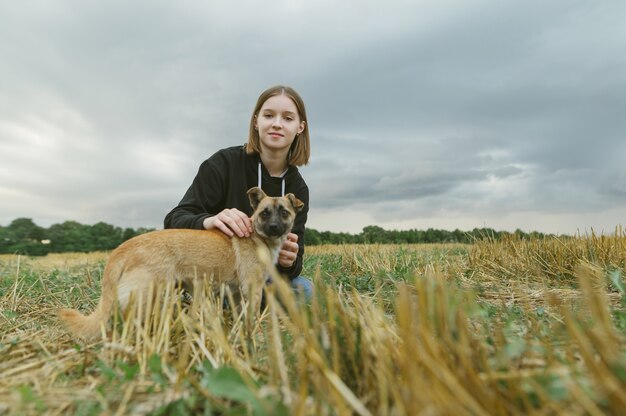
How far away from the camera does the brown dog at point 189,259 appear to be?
3.50 m

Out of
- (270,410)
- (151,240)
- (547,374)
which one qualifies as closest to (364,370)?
(270,410)

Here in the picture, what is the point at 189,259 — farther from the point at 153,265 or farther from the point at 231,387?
the point at 231,387

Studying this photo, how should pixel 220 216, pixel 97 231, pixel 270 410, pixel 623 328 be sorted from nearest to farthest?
pixel 270 410, pixel 623 328, pixel 220 216, pixel 97 231

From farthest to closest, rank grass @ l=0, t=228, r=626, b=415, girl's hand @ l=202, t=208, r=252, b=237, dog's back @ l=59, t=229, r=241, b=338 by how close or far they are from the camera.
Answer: girl's hand @ l=202, t=208, r=252, b=237 → dog's back @ l=59, t=229, r=241, b=338 → grass @ l=0, t=228, r=626, b=415

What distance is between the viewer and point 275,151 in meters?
5.54

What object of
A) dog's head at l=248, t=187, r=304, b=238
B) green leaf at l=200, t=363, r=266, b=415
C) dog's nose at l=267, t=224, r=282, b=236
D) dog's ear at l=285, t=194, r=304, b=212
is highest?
dog's ear at l=285, t=194, r=304, b=212

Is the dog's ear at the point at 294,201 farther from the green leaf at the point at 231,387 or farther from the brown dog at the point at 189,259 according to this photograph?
the green leaf at the point at 231,387

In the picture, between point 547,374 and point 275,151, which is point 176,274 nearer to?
point 275,151

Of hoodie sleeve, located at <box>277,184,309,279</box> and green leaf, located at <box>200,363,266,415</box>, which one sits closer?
green leaf, located at <box>200,363,266,415</box>

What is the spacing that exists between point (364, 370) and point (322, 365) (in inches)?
10.7

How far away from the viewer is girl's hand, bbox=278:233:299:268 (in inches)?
210

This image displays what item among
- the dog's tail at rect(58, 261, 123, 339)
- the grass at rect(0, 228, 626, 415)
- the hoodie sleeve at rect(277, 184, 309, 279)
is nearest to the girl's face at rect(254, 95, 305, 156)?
the hoodie sleeve at rect(277, 184, 309, 279)

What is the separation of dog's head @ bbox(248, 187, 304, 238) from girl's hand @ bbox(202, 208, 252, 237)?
0.20m

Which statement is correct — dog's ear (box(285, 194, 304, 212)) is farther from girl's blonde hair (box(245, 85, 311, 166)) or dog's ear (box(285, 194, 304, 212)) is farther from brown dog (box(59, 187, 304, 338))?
girl's blonde hair (box(245, 85, 311, 166))
